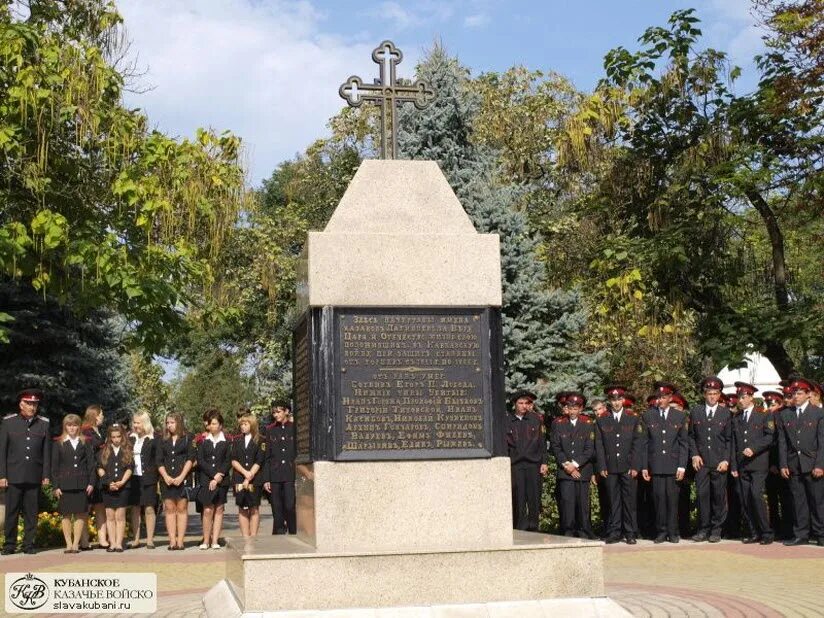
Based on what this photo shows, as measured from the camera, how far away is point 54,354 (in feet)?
76.7

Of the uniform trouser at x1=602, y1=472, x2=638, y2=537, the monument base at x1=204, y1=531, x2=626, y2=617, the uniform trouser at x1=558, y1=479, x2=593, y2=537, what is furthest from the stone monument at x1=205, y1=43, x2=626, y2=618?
the uniform trouser at x1=602, y1=472, x2=638, y2=537

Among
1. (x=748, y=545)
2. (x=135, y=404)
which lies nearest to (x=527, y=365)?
(x=748, y=545)

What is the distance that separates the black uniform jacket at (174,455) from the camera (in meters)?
15.8

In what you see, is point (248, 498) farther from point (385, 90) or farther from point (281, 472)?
point (385, 90)

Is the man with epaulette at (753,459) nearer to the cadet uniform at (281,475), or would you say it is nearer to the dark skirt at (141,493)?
the cadet uniform at (281,475)

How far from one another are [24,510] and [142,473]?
5.59 ft

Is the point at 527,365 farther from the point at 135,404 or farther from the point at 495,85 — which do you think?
the point at 495,85

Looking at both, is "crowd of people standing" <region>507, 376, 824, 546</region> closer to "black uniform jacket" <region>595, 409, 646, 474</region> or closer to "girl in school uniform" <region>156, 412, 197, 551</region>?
"black uniform jacket" <region>595, 409, 646, 474</region>

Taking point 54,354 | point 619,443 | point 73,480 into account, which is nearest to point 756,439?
point 619,443

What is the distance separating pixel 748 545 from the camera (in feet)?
45.6

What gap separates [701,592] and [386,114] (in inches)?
195

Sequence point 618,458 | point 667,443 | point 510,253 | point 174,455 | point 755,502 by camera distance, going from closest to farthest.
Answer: point 755,502, point 667,443, point 618,458, point 174,455, point 510,253

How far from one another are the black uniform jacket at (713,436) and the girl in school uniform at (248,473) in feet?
19.3

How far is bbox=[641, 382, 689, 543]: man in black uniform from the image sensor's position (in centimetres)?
1470
